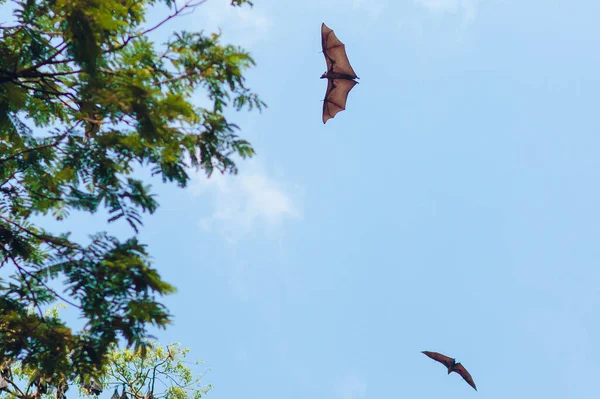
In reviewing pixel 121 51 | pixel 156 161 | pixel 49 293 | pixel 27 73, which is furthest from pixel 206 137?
pixel 49 293

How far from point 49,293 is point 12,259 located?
0.72 meters

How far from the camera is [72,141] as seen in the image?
7.46 metres

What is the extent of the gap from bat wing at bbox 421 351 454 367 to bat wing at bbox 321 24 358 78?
370 inches

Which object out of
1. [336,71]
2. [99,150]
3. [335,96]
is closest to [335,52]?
[336,71]

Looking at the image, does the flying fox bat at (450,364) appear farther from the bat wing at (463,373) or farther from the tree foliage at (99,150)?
the tree foliage at (99,150)

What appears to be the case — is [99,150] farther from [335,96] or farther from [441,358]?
[441,358]

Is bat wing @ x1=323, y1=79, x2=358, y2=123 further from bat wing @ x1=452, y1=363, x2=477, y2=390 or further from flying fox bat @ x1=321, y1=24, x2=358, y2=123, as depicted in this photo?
bat wing @ x1=452, y1=363, x2=477, y2=390

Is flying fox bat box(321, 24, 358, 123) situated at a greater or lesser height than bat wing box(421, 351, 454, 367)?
greater

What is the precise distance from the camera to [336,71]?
16438mm

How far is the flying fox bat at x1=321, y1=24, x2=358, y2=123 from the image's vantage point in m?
16.2

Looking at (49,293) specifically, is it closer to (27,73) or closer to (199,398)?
(27,73)

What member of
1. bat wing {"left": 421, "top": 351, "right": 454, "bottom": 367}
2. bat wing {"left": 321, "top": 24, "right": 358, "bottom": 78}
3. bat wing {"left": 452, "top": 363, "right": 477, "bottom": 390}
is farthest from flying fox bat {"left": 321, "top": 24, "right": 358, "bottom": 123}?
bat wing {"left": 452, "top": 363, "right": 477, "bottom": 390}

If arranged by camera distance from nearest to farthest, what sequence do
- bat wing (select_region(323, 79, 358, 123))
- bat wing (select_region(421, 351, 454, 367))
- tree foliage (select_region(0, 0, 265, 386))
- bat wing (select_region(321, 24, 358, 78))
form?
tree foliage (select_region(0, 0, 265, 386))
bat wing (select_region(321, 24, 358, 78))
bat wing (select_region(323, 79, 358, 123))
bat wing (select_region(421, 351, 454, 367))

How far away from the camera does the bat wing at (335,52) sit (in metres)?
16.1
